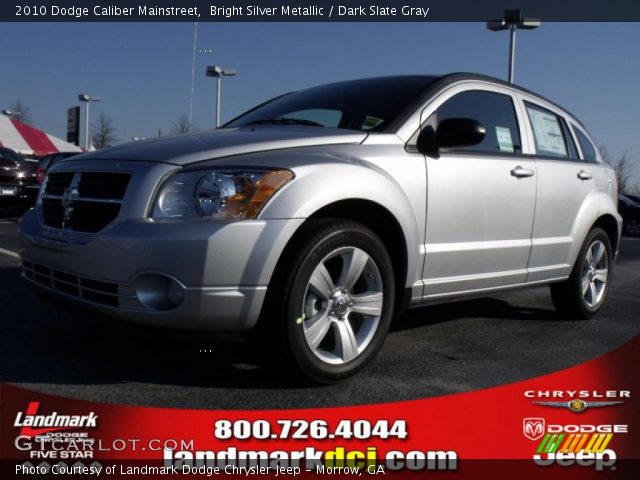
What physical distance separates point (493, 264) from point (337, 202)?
1.41 m

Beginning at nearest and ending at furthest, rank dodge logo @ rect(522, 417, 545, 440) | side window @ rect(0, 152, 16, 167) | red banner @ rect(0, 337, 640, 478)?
red banner @ rect(0, 337, 640, 478), dodge logo @ rect(522, 417, 545, 440), side window @ rect(0, 152, 16, 167)

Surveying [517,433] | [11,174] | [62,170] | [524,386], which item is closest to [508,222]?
[524,386]

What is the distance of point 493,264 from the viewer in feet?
13.9

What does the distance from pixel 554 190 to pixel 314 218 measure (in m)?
2.26

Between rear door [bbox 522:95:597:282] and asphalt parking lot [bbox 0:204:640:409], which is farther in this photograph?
rear door [bbox 522:95:597:282]

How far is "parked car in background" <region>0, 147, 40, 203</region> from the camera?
13961 millimetres

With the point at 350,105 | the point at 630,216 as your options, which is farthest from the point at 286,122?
the point at 630,216

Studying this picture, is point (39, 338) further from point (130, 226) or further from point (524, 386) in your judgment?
point (524, 386)

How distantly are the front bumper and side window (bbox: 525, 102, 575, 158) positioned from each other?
8.25 ft

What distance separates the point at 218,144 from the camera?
3.25m

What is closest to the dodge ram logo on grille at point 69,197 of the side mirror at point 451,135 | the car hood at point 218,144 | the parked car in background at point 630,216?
the car hood at point 218,144

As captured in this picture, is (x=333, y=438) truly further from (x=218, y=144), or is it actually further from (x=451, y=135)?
(x=451, y=135)
